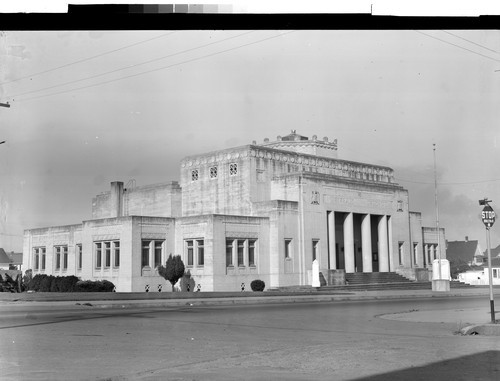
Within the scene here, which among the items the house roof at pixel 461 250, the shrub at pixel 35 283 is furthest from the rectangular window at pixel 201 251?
the house roof at pixel 461 250

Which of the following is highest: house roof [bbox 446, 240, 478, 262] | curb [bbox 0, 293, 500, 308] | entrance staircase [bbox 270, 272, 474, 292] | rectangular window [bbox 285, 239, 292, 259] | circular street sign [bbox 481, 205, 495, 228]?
house roof [bbox 446, 240, 478, 262]

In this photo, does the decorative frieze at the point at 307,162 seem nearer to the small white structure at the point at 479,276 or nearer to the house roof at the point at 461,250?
the small white structure at the point at 479,276

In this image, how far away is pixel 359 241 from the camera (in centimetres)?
5984

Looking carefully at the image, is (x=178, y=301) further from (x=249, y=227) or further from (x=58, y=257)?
(x=58, y=257)

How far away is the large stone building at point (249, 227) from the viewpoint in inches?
1848

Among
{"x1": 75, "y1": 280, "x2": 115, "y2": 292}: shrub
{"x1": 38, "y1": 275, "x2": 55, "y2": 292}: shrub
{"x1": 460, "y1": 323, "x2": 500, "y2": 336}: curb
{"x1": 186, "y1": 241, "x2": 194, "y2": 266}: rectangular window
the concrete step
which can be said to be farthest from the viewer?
the concrete step

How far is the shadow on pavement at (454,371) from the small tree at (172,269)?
115 ft

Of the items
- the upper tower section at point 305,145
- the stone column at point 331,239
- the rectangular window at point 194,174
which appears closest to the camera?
the stone column at point 331,239

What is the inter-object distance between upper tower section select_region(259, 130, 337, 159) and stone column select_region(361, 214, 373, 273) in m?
9.28

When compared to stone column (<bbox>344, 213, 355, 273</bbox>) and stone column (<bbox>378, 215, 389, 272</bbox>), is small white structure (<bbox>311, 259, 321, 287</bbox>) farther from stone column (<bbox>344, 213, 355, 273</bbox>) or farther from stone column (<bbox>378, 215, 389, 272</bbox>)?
stone column (<bbox>378, 215, 389, 272</bbox>)

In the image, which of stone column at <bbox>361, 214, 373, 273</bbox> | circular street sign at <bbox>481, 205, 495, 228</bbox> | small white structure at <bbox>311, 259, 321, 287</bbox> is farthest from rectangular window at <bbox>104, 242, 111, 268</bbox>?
circular street sign at <bbox>481, 205, 495, 228</bbox>

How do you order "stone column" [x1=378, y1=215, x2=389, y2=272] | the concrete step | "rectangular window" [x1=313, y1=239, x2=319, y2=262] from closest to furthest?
"rectangular window" [x1=313, y1=239, x2=319, y2=262] < the concrete step < "stone column" [x1=378, y1=215, x2=389, y2=272]

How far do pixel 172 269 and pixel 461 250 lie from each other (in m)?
70.8

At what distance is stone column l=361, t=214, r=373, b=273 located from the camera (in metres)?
58.0
